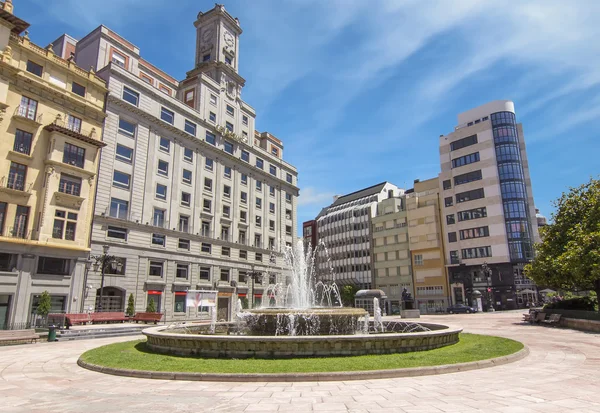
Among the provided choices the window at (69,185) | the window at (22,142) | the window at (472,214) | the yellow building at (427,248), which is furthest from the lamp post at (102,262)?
the window at (472,214)

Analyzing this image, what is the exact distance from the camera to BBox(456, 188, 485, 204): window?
58.8 metres

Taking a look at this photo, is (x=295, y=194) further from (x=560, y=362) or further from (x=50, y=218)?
(x=560, y=362)

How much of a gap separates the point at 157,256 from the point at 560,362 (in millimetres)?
34127

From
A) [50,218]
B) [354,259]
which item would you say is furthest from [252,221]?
[354,259]

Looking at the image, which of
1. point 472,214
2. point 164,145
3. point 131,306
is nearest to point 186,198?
point 164,145

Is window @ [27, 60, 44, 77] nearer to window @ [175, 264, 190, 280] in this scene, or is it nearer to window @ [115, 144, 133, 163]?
window @ [115, 144, 133, 163]

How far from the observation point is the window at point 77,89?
106ft

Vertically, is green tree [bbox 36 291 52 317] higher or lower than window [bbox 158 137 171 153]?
lower

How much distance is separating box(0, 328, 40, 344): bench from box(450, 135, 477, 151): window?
61975 millimetres

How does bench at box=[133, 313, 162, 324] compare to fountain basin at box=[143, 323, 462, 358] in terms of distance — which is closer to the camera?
fountain basin at box=[143, 323, 462, 358]

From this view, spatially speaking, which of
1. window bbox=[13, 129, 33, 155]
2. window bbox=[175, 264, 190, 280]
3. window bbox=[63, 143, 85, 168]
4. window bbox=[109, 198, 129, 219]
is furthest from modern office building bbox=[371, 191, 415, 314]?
window bbox=[13, 129, 33, 155]

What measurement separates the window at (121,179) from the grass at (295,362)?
2567cm

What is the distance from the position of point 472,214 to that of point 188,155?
1720 inches

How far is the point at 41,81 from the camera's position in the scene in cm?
2962
